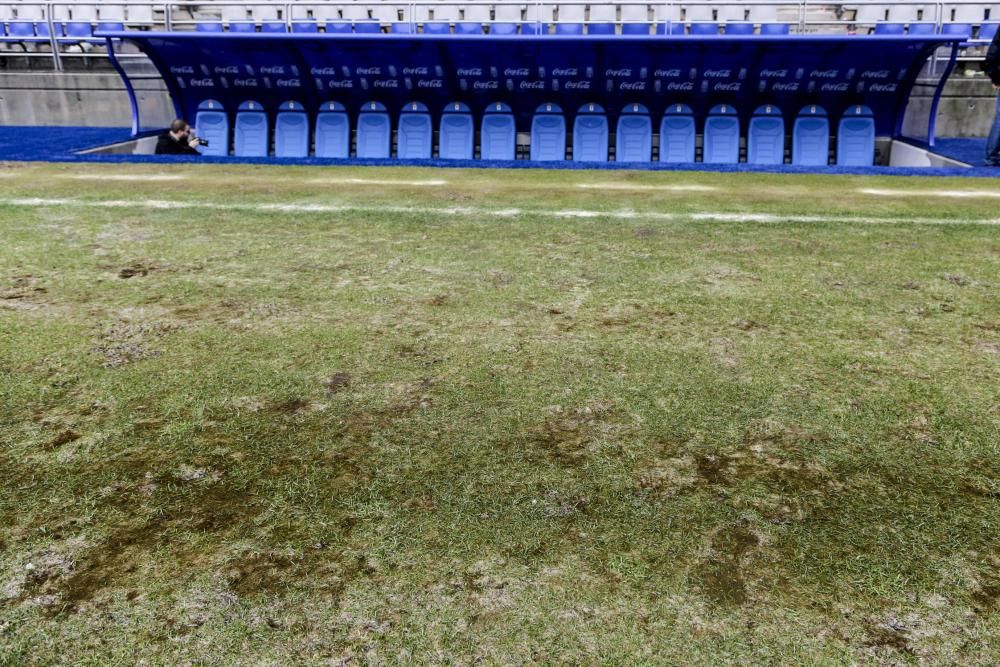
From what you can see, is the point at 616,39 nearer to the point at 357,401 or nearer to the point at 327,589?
the point at 357,401

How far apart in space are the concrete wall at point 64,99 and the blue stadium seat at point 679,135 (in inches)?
461

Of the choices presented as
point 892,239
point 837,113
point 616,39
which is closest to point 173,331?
point 892,239

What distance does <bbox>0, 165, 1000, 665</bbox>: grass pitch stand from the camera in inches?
77.0

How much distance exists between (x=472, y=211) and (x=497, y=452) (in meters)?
4.50

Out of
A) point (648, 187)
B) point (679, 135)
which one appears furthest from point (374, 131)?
point (648, 187)

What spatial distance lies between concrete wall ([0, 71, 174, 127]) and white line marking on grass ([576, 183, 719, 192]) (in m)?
13.1

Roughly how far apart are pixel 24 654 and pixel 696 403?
239cm

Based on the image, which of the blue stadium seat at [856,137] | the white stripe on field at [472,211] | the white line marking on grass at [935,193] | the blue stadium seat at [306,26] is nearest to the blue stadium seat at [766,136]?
the blue stadium seat at [856,137]

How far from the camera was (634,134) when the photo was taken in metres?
13.6

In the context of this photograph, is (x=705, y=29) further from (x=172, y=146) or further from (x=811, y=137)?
(x=172, y=146)

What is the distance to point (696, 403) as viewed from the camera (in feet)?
10.5

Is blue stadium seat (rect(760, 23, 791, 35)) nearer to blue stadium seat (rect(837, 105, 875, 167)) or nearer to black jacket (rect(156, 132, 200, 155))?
blue stadium seat (rect(837, 105, 875, 167))

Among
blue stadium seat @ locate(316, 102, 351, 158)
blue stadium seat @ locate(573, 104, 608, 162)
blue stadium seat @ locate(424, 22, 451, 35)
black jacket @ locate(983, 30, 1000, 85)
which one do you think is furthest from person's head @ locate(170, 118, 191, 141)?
black jacket @ locate(983, 30, 1000, 85)

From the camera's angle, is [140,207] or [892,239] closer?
[892,239]
